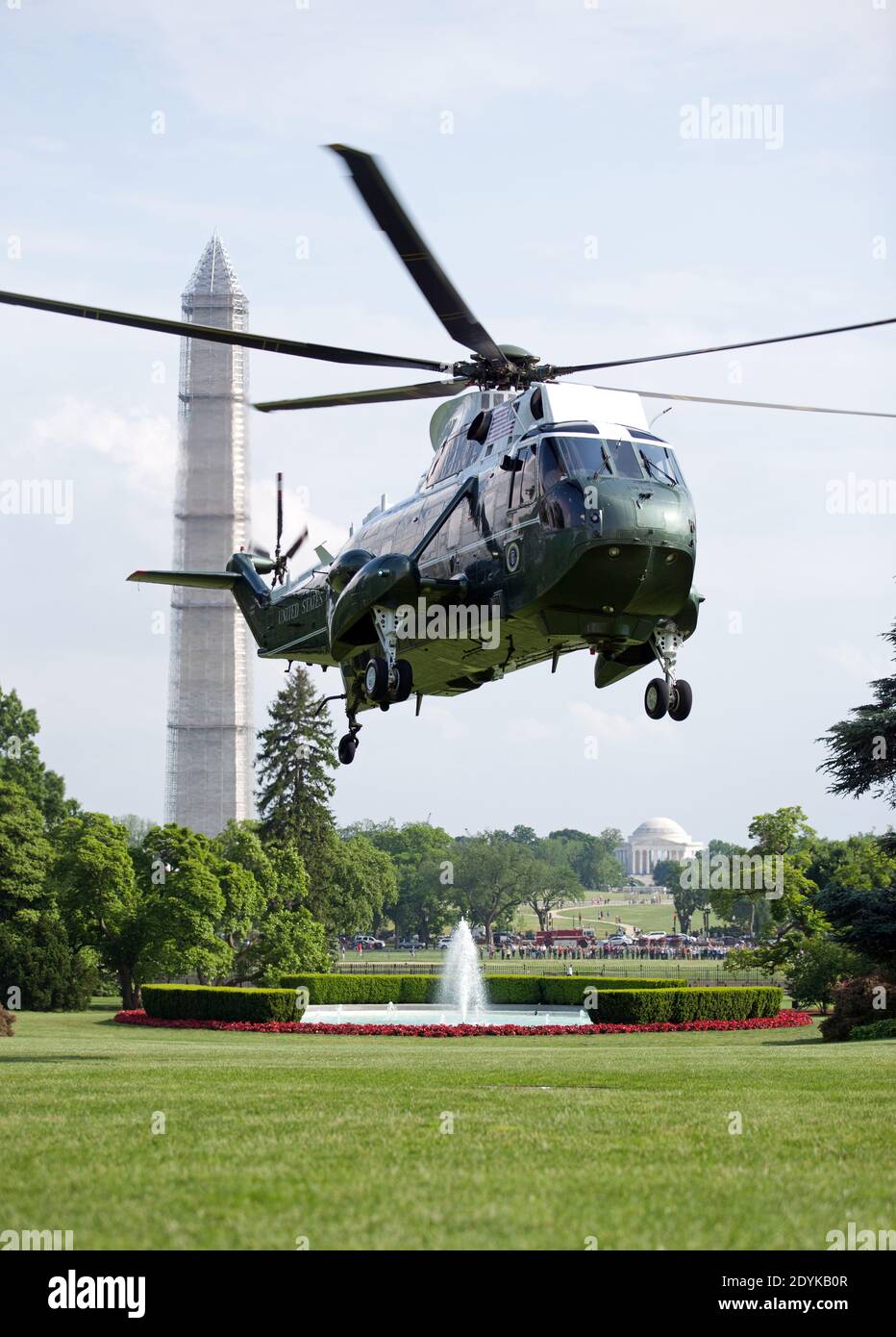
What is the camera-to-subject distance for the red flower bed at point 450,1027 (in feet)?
141

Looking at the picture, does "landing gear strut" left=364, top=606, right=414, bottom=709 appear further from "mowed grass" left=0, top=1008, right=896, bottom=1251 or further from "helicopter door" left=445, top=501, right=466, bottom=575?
"mowed grass" left=0, top=1008, right=896, bottom=1251

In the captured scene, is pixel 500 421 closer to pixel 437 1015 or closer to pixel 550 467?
pixel 550 467

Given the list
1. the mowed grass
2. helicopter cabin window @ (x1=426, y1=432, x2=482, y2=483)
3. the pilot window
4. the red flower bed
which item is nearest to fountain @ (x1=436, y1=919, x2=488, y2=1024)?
the red flower bed

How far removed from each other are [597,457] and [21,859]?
4217 centimetres

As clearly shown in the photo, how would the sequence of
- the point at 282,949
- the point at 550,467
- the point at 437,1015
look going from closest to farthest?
the point at 550,467, the point at 437,1015, the point at 282,949

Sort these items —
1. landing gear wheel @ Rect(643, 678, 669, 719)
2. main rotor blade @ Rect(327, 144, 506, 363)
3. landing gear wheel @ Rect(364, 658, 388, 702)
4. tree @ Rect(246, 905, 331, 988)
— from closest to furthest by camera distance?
main rotor blade @ Rect(327, 144, 506, 363) → landing gear wheel @ Rect(643, 678, 669, 719) → landing gear wheel @ Rect(364, 658, 388, 702) → tree @ Rect(246, 905, 331, 988)

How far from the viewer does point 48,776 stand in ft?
309

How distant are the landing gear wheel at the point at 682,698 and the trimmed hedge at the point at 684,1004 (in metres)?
23.8

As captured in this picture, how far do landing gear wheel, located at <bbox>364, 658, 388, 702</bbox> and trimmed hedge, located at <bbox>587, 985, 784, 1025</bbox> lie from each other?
77.5 feet

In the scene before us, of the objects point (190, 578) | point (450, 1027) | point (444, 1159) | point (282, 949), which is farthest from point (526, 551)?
point (282, 949)

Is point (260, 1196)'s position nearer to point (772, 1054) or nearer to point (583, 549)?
point (583, 549)

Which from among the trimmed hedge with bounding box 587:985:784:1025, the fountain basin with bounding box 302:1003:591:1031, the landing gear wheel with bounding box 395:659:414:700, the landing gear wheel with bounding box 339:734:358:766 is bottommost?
the fountain basin with bounding box 302:1003:591:1031

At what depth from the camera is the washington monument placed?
121312mm

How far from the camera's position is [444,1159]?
11094 mm
